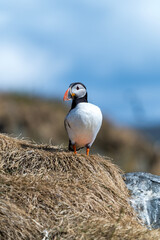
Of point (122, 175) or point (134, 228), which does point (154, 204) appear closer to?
point (122, 175)

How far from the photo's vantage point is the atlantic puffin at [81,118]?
265 inches

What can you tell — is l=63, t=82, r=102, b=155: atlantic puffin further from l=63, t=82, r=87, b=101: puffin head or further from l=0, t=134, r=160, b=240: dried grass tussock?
l=0, t=134, r=160, b=240: dried grass tussock

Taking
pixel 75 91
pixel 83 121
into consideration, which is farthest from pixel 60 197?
pixel 75 91

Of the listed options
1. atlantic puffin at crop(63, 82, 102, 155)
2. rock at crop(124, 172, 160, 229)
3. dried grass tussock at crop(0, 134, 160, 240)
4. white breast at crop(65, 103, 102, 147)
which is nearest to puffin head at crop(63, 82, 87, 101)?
atlantic puffin at crop(63, 82, 102, 155)

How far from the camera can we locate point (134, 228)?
17.7 feet

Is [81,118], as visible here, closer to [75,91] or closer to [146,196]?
[75,91]

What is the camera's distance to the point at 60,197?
18.3 feet

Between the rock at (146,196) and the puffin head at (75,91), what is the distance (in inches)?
56.9

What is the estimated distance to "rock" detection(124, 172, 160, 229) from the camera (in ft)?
21.3

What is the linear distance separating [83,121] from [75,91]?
1.80ft

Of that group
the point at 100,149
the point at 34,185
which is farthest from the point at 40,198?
the point at 100,149

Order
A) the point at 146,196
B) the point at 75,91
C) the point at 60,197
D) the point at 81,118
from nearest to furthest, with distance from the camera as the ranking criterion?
the point at 60,197 < the point at 81,118 < the point at 146,196 < the point at 75,91

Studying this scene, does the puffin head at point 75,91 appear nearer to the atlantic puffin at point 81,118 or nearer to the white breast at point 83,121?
→ the atlantic puffin at point 81,118

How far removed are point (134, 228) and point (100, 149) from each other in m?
9.79
